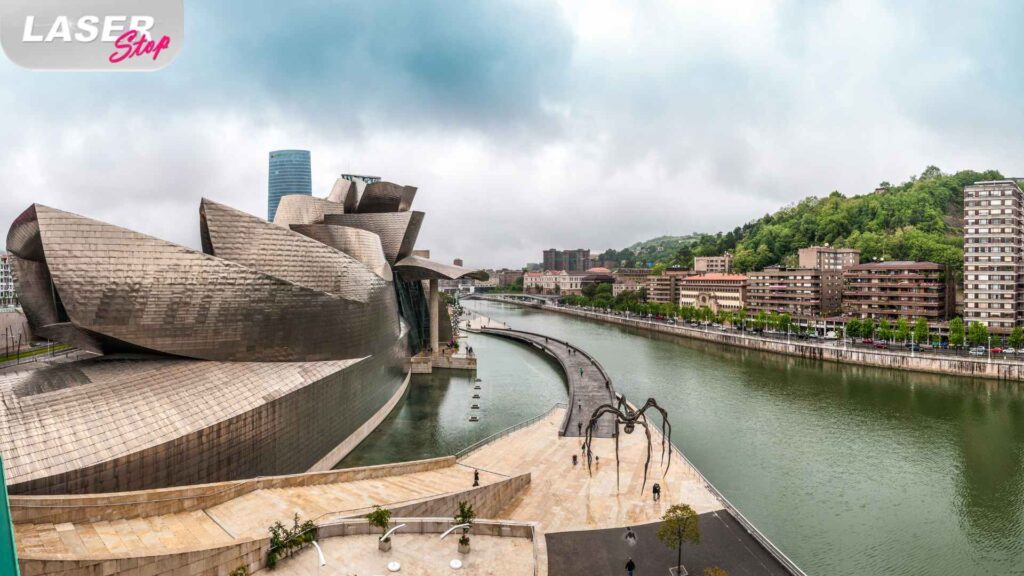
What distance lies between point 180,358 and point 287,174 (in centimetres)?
18443

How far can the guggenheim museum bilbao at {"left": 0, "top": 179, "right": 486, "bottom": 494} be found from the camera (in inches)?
515

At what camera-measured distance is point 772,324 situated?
64750 millimetres

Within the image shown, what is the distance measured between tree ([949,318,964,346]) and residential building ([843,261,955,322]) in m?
8.41

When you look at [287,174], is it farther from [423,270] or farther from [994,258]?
[994,258]

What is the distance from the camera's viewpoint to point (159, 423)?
47.2ft

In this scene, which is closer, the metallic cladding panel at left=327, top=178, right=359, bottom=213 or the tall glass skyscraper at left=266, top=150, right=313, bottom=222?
the metallic cladding panel at left=327, top=178, right=359, bottom=213


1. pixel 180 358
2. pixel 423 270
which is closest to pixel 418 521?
pixel 180 358

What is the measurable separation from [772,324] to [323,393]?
59.1 meters

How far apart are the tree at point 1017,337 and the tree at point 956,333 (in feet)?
10.7

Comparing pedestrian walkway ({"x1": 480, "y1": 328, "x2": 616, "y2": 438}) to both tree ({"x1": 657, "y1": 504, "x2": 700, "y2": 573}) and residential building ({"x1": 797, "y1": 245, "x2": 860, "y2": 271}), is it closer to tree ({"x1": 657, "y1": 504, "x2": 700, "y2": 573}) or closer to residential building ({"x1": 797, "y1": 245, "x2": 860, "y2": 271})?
tree ({"x1": 657, "y1": 504, "x2": 700, "y2": 573})

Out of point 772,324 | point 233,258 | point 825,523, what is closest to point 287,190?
point 772,324

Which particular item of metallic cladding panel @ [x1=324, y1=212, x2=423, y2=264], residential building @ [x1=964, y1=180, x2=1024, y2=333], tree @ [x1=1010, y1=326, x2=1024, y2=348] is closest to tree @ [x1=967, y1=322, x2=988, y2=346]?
tree @ [x1=1010, y1=326, x2=1024, y2=348]

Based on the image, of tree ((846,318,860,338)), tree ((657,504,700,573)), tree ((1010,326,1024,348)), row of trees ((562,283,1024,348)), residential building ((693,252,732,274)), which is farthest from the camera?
residential building ((693,252,732,274))

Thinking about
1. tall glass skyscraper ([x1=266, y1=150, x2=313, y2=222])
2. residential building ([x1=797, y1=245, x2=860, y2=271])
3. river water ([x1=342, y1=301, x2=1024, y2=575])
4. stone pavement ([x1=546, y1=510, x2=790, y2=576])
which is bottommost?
river water ([x1=342, y1=301, x2=1024, y2=575])
